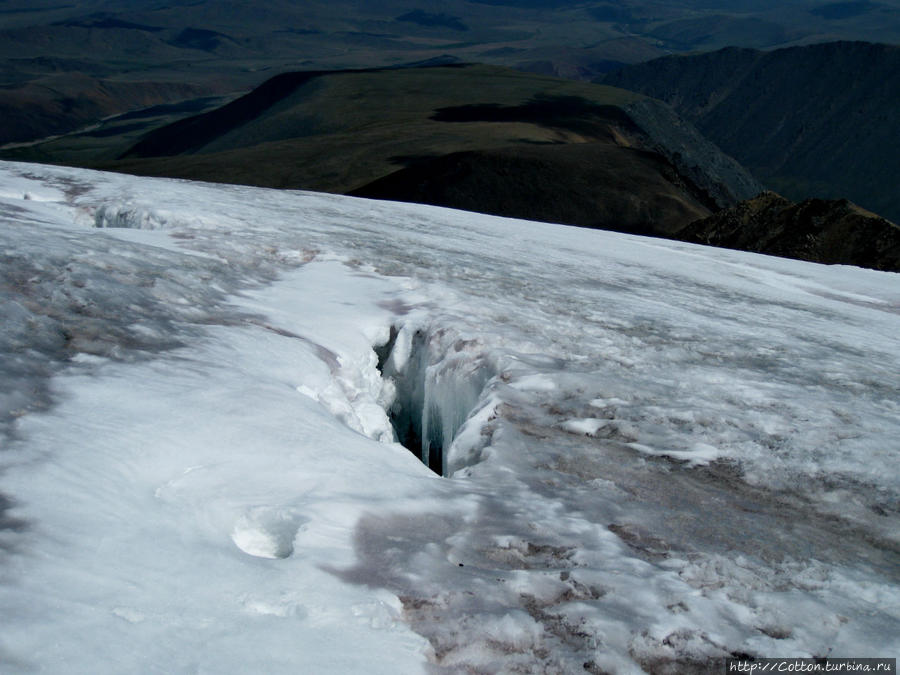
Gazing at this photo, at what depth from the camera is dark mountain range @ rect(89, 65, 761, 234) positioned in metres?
38.7

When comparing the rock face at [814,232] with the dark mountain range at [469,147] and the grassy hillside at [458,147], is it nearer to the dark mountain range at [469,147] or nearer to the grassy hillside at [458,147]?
the grassy hillside at [458,147]

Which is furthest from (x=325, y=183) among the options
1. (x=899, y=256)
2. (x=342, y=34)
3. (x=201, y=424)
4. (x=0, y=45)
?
(x=342, y=34)

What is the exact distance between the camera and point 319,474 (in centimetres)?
345

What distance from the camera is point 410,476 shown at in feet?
11.9

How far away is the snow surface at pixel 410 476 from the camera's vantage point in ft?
8.42

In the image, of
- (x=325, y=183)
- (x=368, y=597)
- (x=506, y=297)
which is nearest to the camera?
(x=368, y=597)

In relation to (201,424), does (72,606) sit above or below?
below

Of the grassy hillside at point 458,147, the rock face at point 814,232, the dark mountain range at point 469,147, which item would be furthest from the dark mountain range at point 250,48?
the rock face at point 814,232

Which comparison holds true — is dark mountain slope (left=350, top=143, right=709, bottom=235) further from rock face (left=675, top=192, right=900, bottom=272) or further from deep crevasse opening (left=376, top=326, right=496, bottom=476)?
deep crevasse opening (left=376, top=326, right=496, bottom=476)

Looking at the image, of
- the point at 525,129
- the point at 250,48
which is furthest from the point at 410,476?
the point at 250,48

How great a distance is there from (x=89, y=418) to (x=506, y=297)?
417 centimetres

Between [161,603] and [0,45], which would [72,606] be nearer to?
[161,603]

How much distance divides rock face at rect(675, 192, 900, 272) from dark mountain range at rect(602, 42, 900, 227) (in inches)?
2158

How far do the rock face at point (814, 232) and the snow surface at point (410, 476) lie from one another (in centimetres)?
1693
